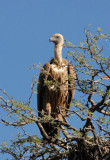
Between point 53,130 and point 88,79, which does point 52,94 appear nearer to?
point 53,130

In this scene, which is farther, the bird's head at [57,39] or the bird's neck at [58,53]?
the bird's head at [57,39]

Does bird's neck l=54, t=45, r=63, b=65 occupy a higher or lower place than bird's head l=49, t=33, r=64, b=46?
lower

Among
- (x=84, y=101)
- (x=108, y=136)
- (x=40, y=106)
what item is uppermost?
(x=40, y=106)

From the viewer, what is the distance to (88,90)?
8844 mm

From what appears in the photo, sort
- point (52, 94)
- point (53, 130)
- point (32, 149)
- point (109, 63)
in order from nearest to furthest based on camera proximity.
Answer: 1. point (109, 63)
2. point (32, 149)
3. point (53, 130)
4. point (52, 94)

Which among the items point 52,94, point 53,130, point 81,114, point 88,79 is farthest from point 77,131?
point 52,94

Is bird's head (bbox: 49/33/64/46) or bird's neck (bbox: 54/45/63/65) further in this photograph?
bird's head (bbox: 49/33/64/46)

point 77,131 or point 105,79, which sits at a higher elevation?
point 105,79

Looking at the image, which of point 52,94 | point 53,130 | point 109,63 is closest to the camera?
point 109,63

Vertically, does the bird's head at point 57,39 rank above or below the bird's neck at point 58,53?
above

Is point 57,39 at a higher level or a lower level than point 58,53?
higher

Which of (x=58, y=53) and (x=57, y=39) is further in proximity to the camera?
(x=57, y=39)

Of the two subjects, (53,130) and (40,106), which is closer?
(53,130)

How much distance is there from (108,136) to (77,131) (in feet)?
1.72
